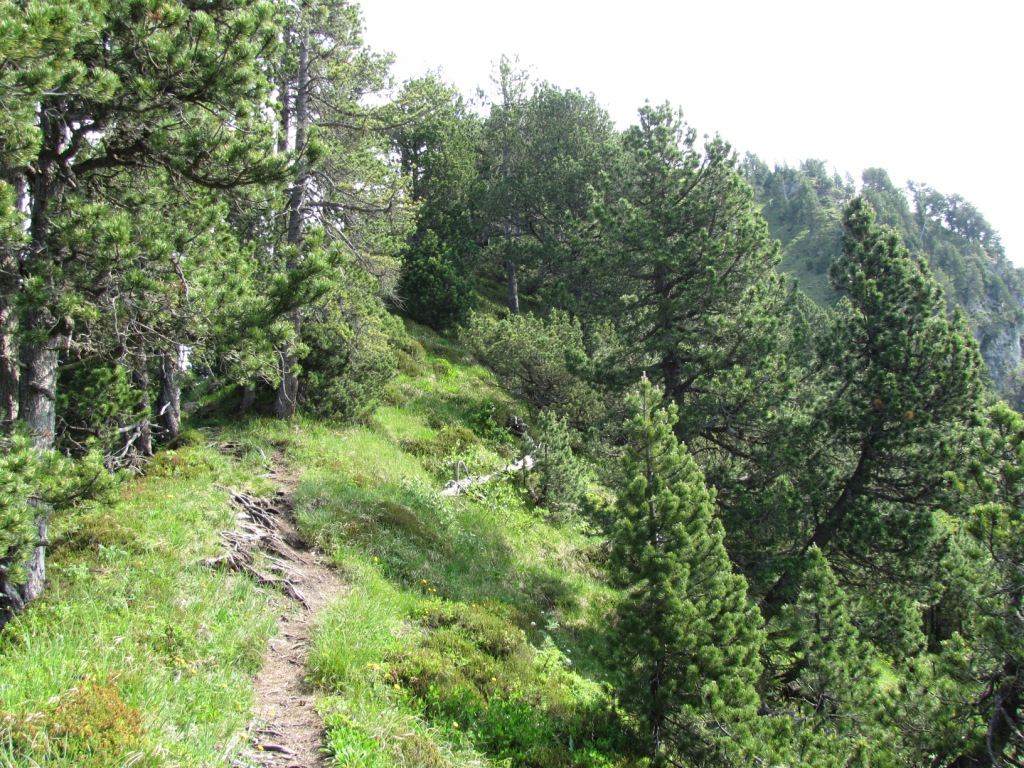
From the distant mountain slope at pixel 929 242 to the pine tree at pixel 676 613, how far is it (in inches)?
3186

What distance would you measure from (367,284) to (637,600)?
10.3m

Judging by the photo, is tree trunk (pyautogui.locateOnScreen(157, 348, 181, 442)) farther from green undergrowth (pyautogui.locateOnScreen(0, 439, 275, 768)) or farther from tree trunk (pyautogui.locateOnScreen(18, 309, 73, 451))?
tree trunk (pyautogui.locateOnScreen(18, 309, 73, 451))

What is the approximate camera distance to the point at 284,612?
722 cm

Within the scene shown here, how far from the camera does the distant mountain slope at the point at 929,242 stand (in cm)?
9206

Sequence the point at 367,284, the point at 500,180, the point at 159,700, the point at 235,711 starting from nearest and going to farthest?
the point at 159,700 → the point at 235,711 → the point at 367,284 → the point at 500,180

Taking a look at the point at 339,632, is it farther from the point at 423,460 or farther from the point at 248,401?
the point at 248,401

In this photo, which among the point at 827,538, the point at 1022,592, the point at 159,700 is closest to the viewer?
the point at 159,700

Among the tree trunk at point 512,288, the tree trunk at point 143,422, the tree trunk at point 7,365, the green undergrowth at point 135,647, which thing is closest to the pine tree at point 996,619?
the green undergrowth at point 135,647

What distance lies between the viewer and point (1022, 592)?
6555mm

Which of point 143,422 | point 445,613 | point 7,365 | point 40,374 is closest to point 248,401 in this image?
point 143,422

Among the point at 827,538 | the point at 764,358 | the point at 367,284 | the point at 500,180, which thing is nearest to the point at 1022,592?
the point at 827,538

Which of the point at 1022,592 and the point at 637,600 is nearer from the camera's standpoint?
the point at 1022,592

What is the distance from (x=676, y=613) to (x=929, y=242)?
129417mm

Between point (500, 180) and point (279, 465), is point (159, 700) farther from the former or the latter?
point (500, 180)
